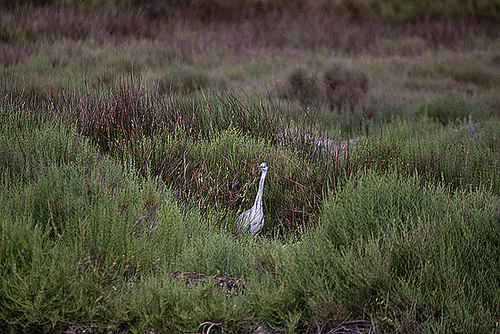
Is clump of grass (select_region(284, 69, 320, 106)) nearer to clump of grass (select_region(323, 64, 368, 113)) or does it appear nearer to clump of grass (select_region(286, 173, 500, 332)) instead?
clump of grass (select_region(323, 64, 368, 113))

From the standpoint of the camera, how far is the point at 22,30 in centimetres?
1295

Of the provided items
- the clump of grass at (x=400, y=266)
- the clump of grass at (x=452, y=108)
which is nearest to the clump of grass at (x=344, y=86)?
the clump of grass at (x=452, y=108)

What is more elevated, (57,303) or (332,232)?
(332,232)

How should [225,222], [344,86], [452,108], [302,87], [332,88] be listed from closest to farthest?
[225,222], [452,108], [302,87], [344,86], [332,88]

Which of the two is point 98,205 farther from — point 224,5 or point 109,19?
point 224,5

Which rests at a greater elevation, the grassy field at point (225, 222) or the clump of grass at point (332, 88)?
the grassy field at point (225, 222)

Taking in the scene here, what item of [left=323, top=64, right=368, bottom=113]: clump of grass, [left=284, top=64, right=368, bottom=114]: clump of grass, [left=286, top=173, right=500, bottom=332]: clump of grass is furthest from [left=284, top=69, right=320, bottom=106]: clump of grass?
[left=286, top=173, right=500, bottom=332]: clump of grass

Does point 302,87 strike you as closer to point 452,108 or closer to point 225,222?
point 452,108

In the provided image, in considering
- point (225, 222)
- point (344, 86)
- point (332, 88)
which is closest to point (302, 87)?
point (332, 88)

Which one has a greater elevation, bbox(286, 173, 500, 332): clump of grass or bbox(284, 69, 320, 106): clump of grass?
bbox(286, 173, 500, 332): clump of grass

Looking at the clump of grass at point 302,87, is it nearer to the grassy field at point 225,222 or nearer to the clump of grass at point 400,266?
the grassy field at point 225,222

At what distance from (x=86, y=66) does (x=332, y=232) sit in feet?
26.9

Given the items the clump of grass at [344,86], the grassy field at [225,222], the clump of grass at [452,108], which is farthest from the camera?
the clump of grass at [344,86]

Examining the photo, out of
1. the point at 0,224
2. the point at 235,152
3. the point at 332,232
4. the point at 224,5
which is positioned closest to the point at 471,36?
the point at 224,5
